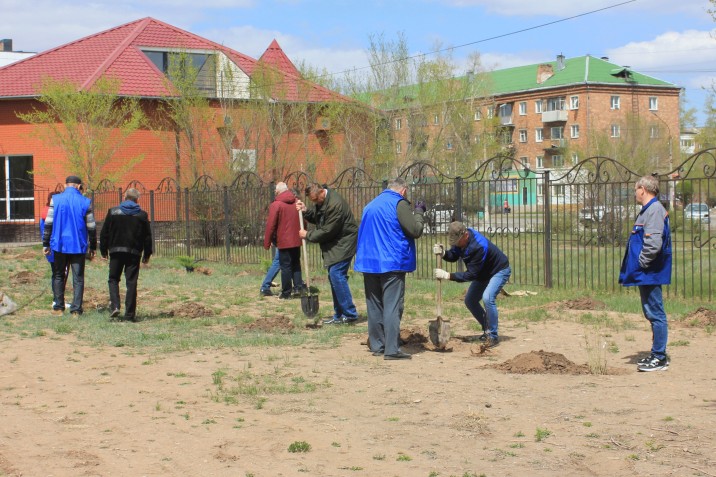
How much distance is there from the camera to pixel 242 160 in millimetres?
31172

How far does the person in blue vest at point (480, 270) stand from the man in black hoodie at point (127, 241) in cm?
451

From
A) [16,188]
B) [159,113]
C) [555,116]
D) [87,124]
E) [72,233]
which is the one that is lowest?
[72,233]

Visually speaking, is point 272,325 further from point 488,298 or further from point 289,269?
point 289,269

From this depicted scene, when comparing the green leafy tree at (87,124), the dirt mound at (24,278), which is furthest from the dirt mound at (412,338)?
the green leafy tree at (87,124)

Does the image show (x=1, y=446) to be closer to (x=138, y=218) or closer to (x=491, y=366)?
(x=491, y=366)

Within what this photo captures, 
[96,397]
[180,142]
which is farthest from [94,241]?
[180,142]

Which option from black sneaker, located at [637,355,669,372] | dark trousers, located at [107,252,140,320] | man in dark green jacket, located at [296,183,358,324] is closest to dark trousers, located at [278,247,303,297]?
man in dark green jacket, located at [296,183,358,324]

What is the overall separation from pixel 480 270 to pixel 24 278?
1081 cm

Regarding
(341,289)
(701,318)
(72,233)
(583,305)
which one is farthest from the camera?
(583,305)

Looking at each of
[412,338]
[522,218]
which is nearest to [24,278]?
[522,218]

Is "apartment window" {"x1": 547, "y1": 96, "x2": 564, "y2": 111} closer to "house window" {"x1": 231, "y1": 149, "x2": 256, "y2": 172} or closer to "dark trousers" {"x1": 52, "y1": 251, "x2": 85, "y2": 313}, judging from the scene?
"house window" {"x1": 231, "y1": 149, "x2": 256, "y2": 172}

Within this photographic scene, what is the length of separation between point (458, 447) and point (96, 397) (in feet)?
11.0

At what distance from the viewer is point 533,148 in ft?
270

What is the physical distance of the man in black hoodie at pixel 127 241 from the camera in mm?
12047
